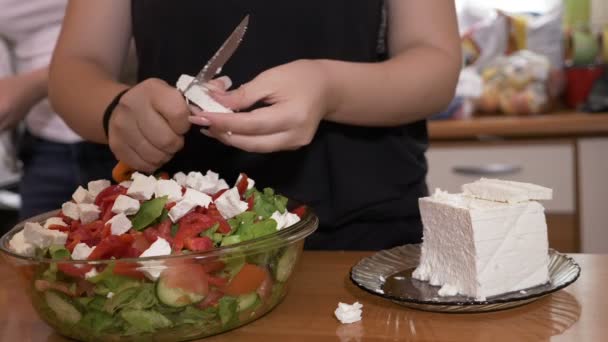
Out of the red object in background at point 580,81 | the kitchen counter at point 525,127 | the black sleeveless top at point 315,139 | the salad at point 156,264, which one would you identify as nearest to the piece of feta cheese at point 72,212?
the salad at point 156,264

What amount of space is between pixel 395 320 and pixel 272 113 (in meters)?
0.24

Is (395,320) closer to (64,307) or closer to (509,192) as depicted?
(509,192)

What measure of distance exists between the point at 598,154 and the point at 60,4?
138 cm

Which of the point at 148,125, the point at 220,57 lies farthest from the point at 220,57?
the point at 148,125

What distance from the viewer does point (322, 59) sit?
3.36 feet

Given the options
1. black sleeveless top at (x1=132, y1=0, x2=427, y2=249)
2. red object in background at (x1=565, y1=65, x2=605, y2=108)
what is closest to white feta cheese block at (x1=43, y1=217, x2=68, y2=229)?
black sleeveless top at (x1=132, y1=0, x2=427, y2=249)

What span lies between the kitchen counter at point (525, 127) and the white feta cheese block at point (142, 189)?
4.94 ft

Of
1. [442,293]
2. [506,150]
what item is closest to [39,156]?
[442,293]

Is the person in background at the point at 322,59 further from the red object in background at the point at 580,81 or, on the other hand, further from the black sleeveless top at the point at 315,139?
the red object in background at the point at 580,81

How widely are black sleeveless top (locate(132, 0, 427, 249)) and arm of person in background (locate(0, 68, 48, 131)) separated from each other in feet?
1.49

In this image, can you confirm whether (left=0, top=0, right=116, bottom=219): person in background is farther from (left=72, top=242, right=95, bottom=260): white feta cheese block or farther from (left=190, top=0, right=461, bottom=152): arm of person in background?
(left=72, top=242, right=95, bottom=260): white feta cheese block

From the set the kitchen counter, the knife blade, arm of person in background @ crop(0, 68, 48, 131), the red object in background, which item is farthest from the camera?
the red object in background

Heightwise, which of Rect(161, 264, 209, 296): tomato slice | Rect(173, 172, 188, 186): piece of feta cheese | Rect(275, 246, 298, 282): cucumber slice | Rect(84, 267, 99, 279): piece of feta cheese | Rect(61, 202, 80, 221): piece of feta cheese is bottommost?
Rect(275, 246, 298, 282): cucumber slice

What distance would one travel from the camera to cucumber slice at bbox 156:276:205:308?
2.32 feet
